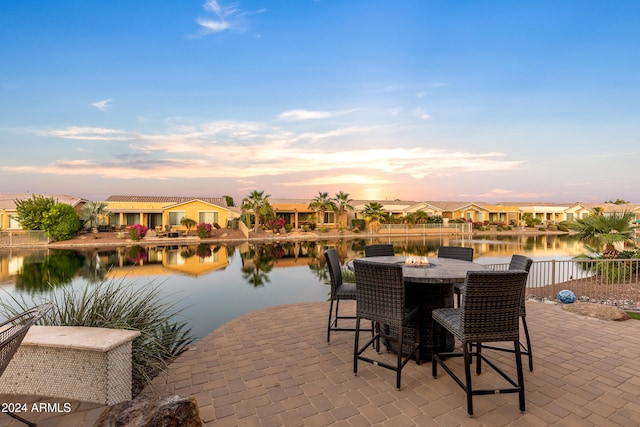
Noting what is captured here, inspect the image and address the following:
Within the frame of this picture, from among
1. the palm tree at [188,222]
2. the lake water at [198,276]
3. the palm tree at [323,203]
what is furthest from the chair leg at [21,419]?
the palm tree at [323,203]

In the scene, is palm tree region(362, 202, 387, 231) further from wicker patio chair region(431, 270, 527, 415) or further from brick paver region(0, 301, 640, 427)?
wicker patio chair region(431, 270, 527, 415)

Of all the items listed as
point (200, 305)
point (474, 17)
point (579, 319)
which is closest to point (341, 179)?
point (474, 17)

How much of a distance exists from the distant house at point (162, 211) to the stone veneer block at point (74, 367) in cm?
3169

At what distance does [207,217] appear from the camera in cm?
3409

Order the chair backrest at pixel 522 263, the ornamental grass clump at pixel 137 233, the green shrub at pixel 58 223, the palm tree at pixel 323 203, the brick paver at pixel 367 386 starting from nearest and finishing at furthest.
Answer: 1. the brick paver at pixel 367 386
2. the chair backrest at pixel 522 263
3. the green shrub at pixel 58 223
4. the ornamental grass clump at pixel 137 233
5. the palm tree at pixel 323 203

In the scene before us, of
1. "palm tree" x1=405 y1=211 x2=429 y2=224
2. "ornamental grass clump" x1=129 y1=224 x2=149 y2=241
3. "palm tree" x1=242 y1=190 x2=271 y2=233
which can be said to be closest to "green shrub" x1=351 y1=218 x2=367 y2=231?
"palm tree" x1=405 y1=211 x2=429 y2=224

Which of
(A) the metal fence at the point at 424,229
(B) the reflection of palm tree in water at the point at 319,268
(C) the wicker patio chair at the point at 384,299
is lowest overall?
(B) the reflection of palm tree in water at the point at 319,268

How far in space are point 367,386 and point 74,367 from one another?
246 cm

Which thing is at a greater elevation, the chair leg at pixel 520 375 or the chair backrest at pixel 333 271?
the chair backrest at pixel 333 271

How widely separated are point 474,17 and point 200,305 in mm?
12649

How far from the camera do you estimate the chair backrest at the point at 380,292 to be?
290 centimetres

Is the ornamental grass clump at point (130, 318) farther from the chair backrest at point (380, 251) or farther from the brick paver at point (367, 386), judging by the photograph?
the chair backrest at point (380, 251)

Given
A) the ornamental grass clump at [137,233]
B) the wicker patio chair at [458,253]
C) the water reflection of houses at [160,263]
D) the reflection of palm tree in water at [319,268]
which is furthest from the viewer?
the ornamental grass clump at [137,233]

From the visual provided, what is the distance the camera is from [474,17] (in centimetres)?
1088
